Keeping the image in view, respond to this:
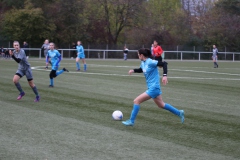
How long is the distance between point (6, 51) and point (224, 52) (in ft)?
92.5

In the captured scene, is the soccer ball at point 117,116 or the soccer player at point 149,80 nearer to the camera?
the soccer player at point 149,80

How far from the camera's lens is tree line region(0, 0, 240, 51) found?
5581cm

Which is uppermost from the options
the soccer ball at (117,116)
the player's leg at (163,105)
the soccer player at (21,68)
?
the soccer player at (21,68)

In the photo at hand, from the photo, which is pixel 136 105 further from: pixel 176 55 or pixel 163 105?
pixel 176 55

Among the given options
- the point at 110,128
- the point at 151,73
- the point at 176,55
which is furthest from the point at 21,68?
the point at 176,55

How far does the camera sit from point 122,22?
6738 centimetres

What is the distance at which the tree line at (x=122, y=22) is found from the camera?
55.8 m

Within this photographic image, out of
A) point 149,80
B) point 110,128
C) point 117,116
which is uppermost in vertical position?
point 149,80

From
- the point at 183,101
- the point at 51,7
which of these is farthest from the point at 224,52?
the point at 183,101

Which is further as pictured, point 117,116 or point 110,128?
point 117,116

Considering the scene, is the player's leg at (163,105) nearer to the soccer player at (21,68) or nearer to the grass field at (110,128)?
the grass field at (110,128)

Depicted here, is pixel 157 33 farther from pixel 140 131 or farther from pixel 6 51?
pixel 140 131

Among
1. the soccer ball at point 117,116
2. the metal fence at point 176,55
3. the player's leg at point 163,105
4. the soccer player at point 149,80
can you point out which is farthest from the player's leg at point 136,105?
the metal fence at point 176,55

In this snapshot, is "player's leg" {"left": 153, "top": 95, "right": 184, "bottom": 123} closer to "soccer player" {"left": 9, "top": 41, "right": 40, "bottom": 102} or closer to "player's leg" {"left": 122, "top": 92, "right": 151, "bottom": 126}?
"player's leg" {"left": 122, "top": 92, "right": 151, "bottom": 126}
